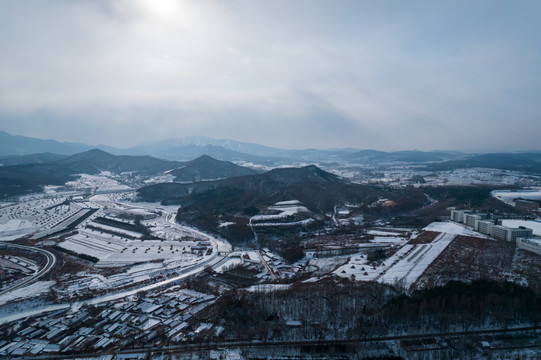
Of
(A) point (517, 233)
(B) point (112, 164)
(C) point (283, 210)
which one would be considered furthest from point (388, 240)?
(B) point (112, 164)

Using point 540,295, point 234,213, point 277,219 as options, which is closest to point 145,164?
point 234,213

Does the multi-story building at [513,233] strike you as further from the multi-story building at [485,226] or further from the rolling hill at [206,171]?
the rolling hill at [206,171]

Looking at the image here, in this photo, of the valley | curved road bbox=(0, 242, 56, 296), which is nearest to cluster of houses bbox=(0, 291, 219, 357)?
the valley

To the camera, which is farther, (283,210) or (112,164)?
(112,164)

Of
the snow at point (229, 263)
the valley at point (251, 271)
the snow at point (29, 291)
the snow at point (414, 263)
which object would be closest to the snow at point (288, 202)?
the valley at point (251, 271)

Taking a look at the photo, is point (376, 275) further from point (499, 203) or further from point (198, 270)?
point (499, 203)

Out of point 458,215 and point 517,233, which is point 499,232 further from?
point 458,215
